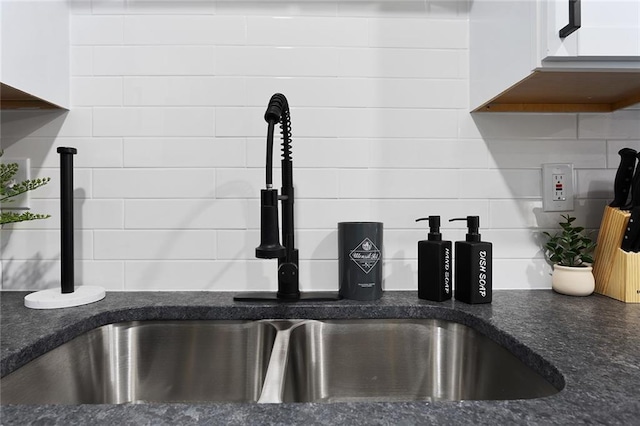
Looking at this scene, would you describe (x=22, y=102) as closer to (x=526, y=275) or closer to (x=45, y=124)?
(x=45, y=124)

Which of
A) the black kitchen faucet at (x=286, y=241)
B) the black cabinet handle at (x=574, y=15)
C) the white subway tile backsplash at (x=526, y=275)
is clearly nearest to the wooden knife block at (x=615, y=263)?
the white subway tile backsplash at (x=526, y=275)

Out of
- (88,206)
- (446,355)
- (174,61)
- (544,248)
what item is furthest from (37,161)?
(544,248)

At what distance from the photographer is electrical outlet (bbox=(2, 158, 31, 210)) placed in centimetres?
103

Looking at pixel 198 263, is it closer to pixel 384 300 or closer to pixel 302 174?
pixel 302 174

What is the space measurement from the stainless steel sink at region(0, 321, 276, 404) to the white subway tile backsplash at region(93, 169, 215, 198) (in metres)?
0.35

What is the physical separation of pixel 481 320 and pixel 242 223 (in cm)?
64

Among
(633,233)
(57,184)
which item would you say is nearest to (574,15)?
(633,233)

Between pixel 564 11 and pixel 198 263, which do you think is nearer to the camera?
pixel 564 11

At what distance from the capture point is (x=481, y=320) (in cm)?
81

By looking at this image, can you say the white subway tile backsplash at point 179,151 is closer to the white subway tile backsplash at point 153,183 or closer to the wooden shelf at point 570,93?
the white subway tile backsplash at point 153,183

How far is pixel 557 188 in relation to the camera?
1.07 meters

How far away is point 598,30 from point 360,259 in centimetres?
66

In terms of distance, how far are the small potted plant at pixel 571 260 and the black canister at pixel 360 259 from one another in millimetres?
481

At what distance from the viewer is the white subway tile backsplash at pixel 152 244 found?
3.47ft
